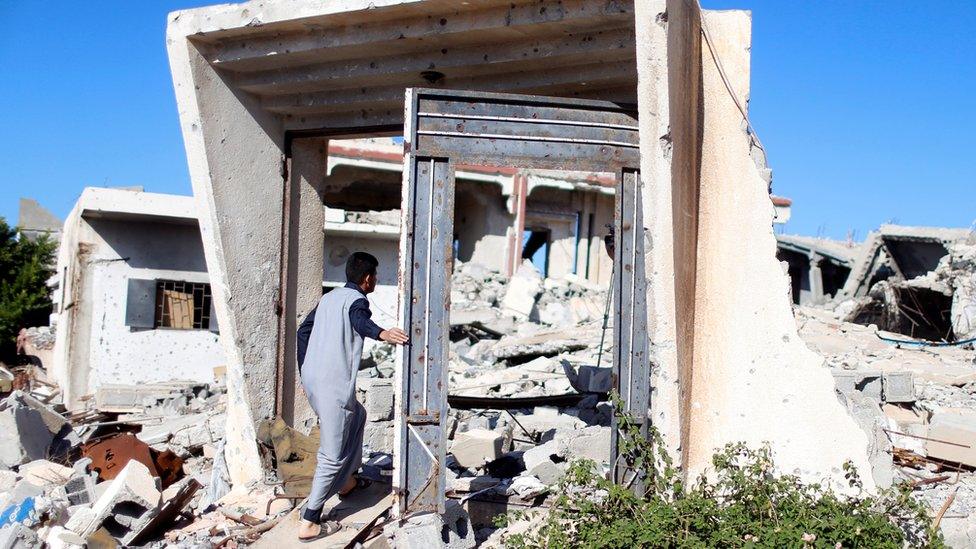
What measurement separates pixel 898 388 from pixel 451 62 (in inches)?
176

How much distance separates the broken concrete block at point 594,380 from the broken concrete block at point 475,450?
63.8 inches

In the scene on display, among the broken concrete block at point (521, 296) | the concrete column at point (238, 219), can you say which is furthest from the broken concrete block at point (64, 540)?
the broken concrete block at point (521, 296)

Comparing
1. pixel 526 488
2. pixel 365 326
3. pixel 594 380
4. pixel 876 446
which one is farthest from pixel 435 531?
pixel 594 380

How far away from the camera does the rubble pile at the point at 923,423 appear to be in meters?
5.11

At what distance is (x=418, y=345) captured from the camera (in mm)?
4875

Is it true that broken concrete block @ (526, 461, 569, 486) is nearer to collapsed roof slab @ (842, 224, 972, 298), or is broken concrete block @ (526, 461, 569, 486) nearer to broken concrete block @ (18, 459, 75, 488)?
broken concrete block @ (18, 459, 75, 488)

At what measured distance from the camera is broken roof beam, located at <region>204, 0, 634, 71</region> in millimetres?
4953

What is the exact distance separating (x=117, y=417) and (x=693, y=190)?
799 cm

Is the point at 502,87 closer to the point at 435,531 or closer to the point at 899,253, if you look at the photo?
the point at 435,531

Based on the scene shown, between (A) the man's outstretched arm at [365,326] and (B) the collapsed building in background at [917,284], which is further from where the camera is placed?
(B) the collapsed building in background at [917,284]

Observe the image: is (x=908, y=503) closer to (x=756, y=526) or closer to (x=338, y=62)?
(x=756, y=526)

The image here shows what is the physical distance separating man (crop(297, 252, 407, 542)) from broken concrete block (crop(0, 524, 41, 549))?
6.05ft

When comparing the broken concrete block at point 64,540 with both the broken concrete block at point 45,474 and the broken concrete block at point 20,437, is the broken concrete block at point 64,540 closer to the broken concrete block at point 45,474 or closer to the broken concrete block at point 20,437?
the broken concrete block at point 45,474

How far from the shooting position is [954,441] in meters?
5.98
